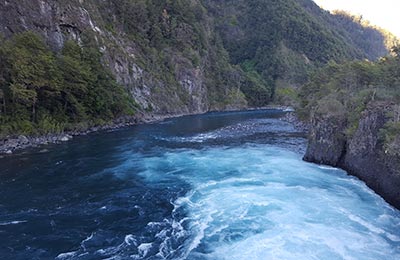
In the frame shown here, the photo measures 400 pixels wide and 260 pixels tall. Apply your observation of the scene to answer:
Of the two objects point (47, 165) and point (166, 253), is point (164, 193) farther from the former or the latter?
point (47, 165)

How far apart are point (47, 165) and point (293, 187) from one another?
19.2 meters

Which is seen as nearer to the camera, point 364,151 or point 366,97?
point 364,151

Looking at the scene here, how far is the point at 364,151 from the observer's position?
71.5ft

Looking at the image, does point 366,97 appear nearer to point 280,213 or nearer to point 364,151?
point 364,151

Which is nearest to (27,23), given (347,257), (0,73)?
(0,73)

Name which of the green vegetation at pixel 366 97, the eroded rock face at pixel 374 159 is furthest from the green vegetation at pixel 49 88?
the eroded rock face at pixel 374 159

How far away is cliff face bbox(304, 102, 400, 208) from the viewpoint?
59.0 ft

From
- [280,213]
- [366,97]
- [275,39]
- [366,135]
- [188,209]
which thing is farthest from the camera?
[275,39]

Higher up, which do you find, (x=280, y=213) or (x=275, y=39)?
(x=275, y=39)

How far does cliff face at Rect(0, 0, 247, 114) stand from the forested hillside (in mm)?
211

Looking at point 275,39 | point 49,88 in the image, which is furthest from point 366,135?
point 275,39

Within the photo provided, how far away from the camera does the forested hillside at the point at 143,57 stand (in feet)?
129

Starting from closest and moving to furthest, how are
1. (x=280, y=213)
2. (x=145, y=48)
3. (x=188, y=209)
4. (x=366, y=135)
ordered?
(x=280, y=213)
(x=188, y=209)
(x=366, y=135)
(x=145, y=48)

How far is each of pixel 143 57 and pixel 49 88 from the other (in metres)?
42.2
